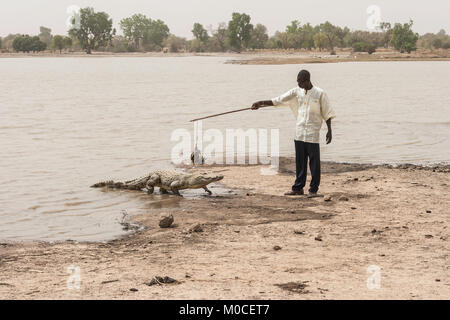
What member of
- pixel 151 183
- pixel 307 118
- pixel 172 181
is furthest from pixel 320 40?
pixel 307 118

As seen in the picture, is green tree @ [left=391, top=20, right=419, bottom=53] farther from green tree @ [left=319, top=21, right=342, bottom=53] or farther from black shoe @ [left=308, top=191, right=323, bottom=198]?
black shoe @ [left=308, top=191, right=323, bottom=198]

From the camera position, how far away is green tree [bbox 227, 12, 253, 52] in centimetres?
14525

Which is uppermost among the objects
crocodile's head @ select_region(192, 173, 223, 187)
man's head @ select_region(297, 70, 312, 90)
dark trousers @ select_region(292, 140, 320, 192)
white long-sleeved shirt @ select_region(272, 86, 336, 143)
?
man's head @ select_region(297, 70, 312, 90)

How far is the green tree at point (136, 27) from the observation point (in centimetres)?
Answer: 18712

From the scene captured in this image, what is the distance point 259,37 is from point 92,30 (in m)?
43.5

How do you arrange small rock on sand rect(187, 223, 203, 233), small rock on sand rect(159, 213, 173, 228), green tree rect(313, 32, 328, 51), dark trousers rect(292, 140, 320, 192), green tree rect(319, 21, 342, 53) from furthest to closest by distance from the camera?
green tree rect(319, 21, 342, 53), green tree rect(313, 32, 328, 51), dark trousers rect(292, 140, 320, 192), small rock on sand rect(159, 213, 173, 228), small rock on sand rect(187, 223, 203, 233)

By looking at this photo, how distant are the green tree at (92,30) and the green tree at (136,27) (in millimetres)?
25310

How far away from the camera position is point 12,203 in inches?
379

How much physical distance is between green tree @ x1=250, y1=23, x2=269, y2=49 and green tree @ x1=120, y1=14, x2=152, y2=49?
41.3 metres

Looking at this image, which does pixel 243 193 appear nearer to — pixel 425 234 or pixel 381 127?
pixel 425 234

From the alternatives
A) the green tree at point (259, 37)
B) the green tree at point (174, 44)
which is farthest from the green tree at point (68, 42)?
the green tree at point (259, 37)

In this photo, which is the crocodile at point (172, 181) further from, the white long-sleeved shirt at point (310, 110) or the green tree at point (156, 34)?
the green tree at point (156, 34)

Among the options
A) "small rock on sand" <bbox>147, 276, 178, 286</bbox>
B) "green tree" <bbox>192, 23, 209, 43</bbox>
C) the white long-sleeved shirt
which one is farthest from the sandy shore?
"green tree" <bbox>192, 23, 209, 43</bbox>

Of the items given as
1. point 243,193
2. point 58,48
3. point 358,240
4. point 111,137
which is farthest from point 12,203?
point 58,48
